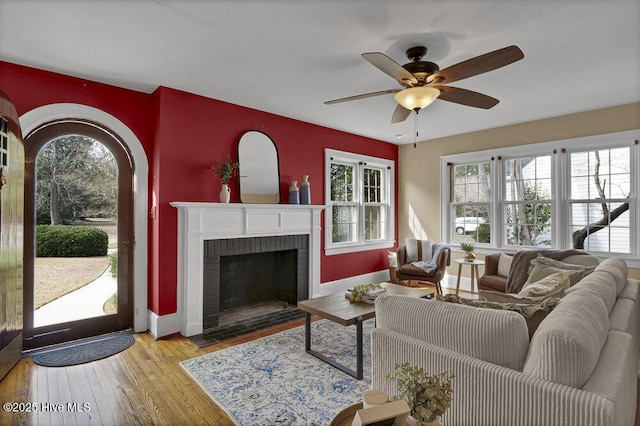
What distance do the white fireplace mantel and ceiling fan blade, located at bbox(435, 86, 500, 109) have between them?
236 cm

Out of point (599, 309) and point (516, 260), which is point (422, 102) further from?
point (516, 260)

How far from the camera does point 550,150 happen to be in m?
4.66

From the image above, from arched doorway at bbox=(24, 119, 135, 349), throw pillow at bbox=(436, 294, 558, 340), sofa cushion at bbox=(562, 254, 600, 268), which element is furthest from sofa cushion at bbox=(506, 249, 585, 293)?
arched doorway at bbox=(24, 119, 135, 349)

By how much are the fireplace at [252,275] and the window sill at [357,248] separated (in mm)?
655

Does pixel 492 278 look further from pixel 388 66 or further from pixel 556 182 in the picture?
pixel 388 66

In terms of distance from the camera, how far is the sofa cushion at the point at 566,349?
3.89ft

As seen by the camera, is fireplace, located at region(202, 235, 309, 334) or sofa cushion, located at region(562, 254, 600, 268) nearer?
sofa cushion, located at region(562, 254, 600, 268)

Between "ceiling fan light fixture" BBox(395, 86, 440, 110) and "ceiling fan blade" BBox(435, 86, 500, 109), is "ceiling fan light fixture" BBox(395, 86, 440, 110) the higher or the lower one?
the lower one

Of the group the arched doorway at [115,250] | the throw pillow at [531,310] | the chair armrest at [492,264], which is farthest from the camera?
the chair armrest at [492,264]

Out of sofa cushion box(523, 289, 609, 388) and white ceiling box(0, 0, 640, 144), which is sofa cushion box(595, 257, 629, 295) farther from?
white ceiling box(0, 0, 640, 144)

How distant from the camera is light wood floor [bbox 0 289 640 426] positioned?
212 centimetres

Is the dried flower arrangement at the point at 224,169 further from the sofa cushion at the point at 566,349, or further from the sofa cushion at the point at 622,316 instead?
the sofa cushion at the point at 622,316

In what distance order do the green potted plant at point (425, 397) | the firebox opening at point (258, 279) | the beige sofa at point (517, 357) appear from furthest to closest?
the firebox opening at point (258, 279) → the beige sofa at point (517, 357) → the green potted plant at point (425, 397)

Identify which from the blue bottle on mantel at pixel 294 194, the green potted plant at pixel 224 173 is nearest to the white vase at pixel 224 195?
the green potted plant at pixel 224 173
